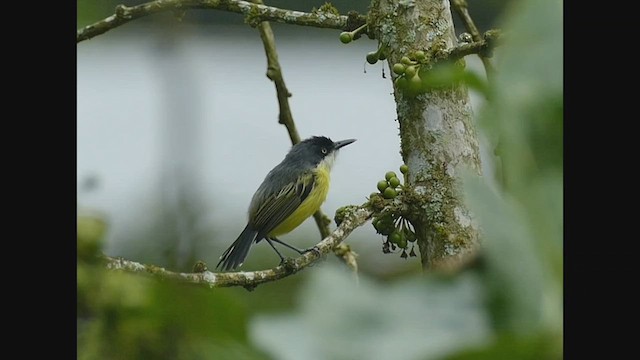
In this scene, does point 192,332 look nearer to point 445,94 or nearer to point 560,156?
point 560,156

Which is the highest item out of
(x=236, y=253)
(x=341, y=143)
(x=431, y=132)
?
(x=431, y=132)

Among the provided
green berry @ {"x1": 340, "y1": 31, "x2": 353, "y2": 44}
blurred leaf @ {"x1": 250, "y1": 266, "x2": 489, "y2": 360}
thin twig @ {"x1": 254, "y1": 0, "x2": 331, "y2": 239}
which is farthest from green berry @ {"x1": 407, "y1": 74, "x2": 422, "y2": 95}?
thin twig @ {"x1": 254, "y1": 0, "x2": 331, "y2": 239}

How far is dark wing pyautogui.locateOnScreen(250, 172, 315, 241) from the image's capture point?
4.75 meters

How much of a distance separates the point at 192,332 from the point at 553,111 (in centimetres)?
22

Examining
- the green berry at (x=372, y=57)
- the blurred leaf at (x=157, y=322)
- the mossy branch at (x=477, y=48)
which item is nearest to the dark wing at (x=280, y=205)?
the green berry at (x=372, y=57)

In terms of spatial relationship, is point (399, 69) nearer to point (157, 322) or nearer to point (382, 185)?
point (382, 185)

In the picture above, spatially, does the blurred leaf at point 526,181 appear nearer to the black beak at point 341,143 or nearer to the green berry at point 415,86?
the green berry at point 415,86

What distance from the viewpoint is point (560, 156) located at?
1.30ft

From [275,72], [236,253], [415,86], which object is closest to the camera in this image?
[415,86]

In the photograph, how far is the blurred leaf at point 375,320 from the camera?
35 cm

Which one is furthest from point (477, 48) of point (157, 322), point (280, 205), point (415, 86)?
point (280, 205)

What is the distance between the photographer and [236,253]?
447cm

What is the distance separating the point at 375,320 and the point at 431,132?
239 centimetres

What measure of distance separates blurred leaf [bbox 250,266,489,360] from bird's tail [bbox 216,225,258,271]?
13.2 feet
